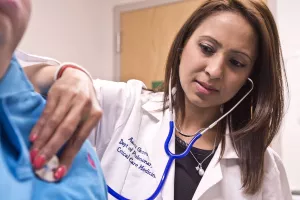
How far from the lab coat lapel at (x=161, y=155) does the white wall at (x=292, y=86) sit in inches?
32.6

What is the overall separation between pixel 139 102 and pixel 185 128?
18 centimetres

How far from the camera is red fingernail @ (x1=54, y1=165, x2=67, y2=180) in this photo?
1.51 ft

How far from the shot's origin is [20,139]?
46 centimetres

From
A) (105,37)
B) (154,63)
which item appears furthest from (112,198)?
(105,37)

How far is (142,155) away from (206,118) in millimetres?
272

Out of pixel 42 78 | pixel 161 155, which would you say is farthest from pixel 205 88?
pixel 42 78

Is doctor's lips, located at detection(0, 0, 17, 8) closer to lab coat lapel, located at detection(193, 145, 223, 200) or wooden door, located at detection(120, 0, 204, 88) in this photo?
lab coat lapel, located at detection(193, 145, 223, 200)

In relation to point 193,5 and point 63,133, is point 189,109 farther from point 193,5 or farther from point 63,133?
point 193,5

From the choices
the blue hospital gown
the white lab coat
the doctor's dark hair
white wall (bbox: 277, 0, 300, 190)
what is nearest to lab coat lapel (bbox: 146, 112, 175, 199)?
the white lab coat

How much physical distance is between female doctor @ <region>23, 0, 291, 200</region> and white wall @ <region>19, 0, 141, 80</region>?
0.84 meters

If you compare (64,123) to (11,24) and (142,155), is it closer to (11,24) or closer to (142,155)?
(11,24)

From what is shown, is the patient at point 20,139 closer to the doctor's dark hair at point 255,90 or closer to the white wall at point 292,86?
the doctor's dark hair at point 255,90

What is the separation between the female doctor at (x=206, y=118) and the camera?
3.40ft

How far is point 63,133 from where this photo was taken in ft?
1.56
